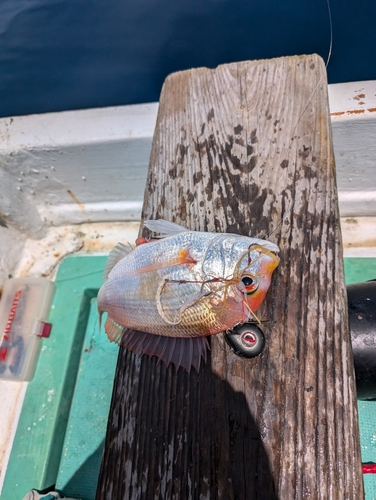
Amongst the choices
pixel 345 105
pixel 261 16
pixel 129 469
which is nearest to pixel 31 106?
pixel 261 16

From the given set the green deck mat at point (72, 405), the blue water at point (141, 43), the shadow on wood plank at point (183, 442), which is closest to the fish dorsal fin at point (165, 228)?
the shadow on wood plank at point (183, 442)

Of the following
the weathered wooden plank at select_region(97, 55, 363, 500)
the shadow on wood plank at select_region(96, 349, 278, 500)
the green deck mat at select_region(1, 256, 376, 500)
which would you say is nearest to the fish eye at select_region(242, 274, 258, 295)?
the weathered wooden plank at select_region(97, 55, 363, 500)

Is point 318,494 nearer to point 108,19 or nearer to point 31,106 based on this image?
point 31,106

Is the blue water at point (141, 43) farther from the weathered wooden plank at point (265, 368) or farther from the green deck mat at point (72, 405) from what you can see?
the green deck mat at point (72, 405)

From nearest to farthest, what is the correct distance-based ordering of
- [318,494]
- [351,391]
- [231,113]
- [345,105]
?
[318,494]
[351,391]
[231,113]
[345,105]

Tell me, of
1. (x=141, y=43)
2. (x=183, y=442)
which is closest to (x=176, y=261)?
(x=183, y=442)
